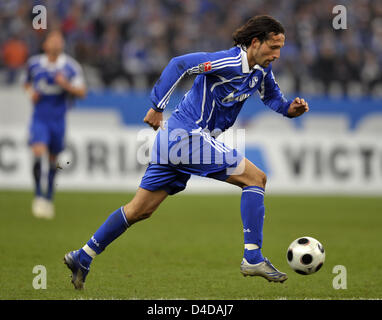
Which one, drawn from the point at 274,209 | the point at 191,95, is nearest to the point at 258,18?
the point at 191,95

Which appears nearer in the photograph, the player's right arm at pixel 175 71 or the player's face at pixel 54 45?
the player's right arm at pixel 175 71

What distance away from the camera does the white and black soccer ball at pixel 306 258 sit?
575 centimetres

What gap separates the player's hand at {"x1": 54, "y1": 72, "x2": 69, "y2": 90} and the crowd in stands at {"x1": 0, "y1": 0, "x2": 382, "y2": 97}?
517cm

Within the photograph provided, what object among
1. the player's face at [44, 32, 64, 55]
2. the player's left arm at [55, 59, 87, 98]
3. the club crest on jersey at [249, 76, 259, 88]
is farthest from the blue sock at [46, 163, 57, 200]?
the club crest on jersey at [249, 76, 259, 88]

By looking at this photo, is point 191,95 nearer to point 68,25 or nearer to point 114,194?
point 114,194

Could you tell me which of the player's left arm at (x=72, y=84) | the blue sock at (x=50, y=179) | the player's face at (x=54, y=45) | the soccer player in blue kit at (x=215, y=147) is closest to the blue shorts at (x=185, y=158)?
the soccer player in blue kit at (x=215, y=147)

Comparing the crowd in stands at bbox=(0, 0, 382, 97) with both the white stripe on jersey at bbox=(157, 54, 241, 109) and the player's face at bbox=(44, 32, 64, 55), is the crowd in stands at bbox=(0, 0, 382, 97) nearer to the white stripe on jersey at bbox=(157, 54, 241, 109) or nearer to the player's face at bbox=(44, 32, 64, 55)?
the player's face at bbox=(44, 32, 64, 55)

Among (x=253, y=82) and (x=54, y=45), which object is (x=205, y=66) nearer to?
(x=253, y=82)

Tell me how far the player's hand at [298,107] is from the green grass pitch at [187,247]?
1.49 m

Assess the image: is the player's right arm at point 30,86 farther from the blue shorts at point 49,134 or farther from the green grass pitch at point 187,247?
the green grass pitch at point 187,247

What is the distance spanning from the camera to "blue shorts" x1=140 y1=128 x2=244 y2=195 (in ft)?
18.3

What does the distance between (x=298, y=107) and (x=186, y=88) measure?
10.2m

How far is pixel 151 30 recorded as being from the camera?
17.4 meters

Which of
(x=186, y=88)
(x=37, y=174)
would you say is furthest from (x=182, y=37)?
(x=37, y=174)
